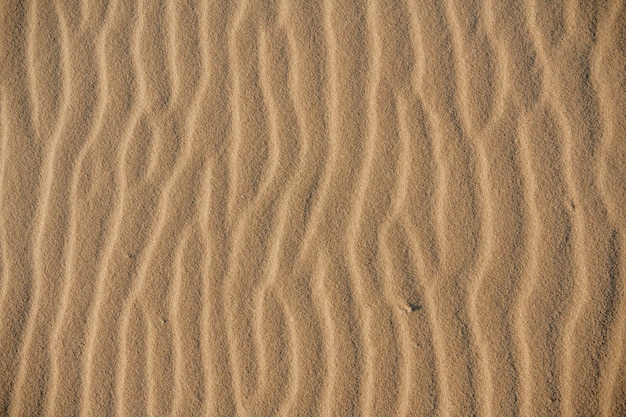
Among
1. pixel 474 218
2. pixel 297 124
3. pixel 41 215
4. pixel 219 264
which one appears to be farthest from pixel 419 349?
pixel 41 215

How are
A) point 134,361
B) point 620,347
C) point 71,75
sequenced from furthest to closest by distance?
point 71,75 → point 134,361 → point 620,347

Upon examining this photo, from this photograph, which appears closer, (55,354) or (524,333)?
(524,333)

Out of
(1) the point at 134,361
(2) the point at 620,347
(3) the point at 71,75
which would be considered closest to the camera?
(2) the point at 620,347

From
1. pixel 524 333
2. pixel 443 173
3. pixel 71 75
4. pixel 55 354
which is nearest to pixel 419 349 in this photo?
pixel 524 333

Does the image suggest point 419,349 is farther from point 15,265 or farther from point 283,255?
point 15,265

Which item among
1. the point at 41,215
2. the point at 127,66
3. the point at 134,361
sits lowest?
the point at 134,361

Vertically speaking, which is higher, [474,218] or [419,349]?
[474,218]

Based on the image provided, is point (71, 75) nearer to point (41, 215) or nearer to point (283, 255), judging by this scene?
point (41, 215)
